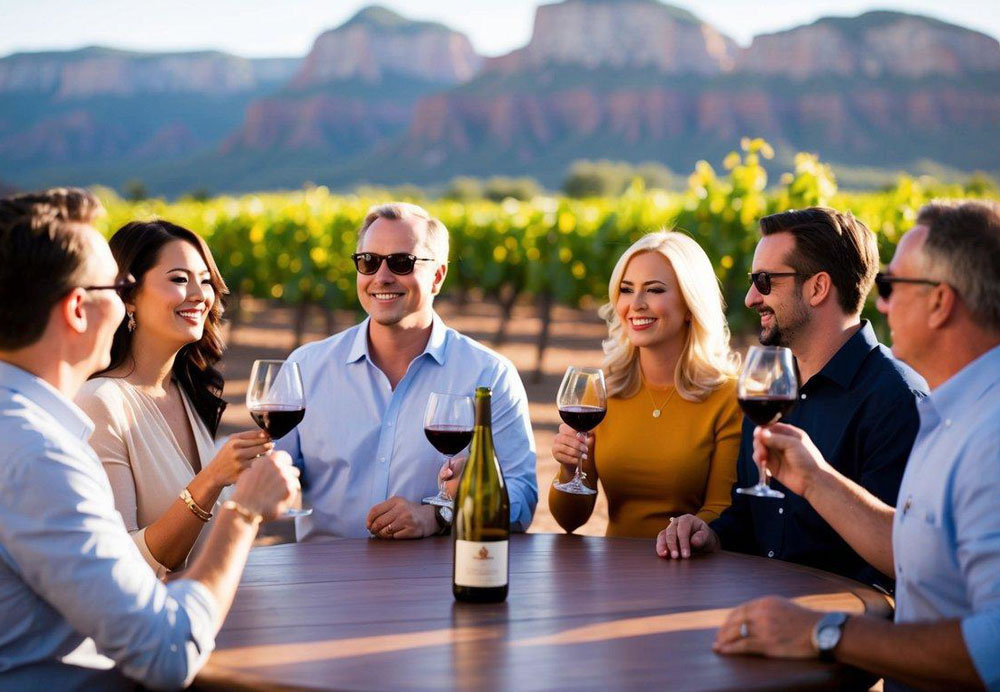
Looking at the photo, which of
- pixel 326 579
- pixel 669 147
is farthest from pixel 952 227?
pixel 669 147

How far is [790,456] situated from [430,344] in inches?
64.5

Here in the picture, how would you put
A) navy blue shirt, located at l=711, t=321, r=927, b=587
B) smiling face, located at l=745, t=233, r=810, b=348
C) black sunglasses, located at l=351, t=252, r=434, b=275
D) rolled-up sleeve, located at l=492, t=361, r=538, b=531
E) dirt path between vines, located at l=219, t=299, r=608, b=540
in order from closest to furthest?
1. navy blue shirt, located at l=711, t=321, r=927, b=587
2. smiling face, located at l=745, t=233, r=810, b=348
3. rolled-up sleeve, located at l=492, t=361, r=538, b=531
4. black sunglasses, located at l=351, t=252, r=434, b=275
5. dirt path between vines, located at l=219, t=299, r=608, b=540

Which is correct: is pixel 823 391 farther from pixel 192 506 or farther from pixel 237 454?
pixel 192 506

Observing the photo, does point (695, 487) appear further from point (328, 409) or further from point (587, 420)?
point (328, 409)

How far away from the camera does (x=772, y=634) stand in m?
2.33

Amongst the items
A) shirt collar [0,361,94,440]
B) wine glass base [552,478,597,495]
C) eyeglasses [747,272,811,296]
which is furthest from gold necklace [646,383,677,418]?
shirt collar [0,361,94,440]

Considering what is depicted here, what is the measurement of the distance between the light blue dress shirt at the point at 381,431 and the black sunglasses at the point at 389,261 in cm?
23

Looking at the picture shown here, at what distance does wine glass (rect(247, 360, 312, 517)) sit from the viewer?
3062mm

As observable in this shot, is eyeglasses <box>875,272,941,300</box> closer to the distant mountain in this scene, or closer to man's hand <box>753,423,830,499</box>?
man's hand <box>753,423,830,499</box>

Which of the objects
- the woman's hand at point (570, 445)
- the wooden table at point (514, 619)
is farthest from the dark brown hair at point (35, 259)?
the woman's hand at point (570, 445)

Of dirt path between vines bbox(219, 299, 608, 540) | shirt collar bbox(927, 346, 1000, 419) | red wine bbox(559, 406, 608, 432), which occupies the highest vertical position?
shirt collar bbox(927, 346, 1000, 419)

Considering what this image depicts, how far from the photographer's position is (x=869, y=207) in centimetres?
1279

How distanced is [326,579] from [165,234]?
139 centimetres

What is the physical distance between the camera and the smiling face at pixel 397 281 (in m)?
4.12
